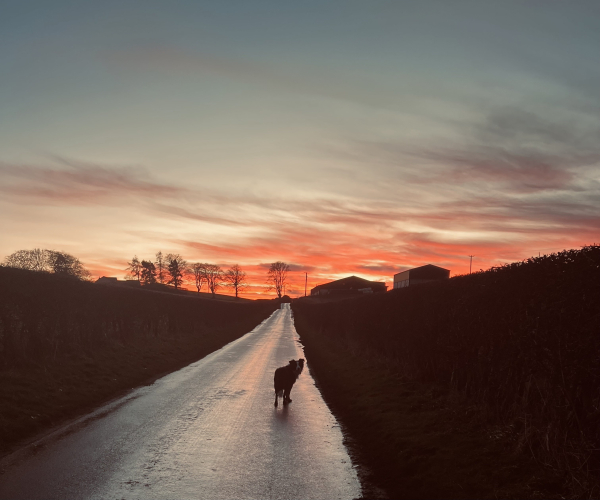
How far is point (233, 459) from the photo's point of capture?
313 inches

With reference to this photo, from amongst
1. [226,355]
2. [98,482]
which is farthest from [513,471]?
[226,355]

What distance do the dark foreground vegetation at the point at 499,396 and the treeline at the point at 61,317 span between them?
31.0 feet

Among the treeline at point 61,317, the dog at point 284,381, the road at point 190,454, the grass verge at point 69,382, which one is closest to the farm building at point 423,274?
the treeline at point 61,317

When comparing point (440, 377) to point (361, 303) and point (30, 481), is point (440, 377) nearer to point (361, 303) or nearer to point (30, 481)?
point (30, 481)

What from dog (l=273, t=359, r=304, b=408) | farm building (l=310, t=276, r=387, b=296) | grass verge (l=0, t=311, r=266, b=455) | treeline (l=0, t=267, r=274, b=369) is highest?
farm building (l=310, t=276, r=387, b=296)

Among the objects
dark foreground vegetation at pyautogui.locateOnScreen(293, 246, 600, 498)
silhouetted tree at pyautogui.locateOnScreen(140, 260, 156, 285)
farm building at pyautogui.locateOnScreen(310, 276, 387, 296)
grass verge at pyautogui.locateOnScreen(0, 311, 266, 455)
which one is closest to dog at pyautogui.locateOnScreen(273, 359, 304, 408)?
dark foreground vegetation at pyautogui.locateOnScreen(293, 246, 600, 498)

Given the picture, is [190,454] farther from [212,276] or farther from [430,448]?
[212,276]

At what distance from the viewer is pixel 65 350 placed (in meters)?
17.3

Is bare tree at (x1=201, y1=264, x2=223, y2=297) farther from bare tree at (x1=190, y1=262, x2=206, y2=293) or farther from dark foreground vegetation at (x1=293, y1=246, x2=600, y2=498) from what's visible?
dark foreground vegetation at (x1=293, y1=246, x2=600, y2=498)

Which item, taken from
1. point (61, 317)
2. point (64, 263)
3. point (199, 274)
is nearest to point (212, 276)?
point (199, 274)

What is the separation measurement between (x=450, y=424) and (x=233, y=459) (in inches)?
176

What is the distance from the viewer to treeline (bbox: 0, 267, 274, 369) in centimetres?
1486

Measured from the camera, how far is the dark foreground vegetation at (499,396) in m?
6.98

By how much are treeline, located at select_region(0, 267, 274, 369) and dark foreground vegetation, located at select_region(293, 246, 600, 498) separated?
9452 mm
